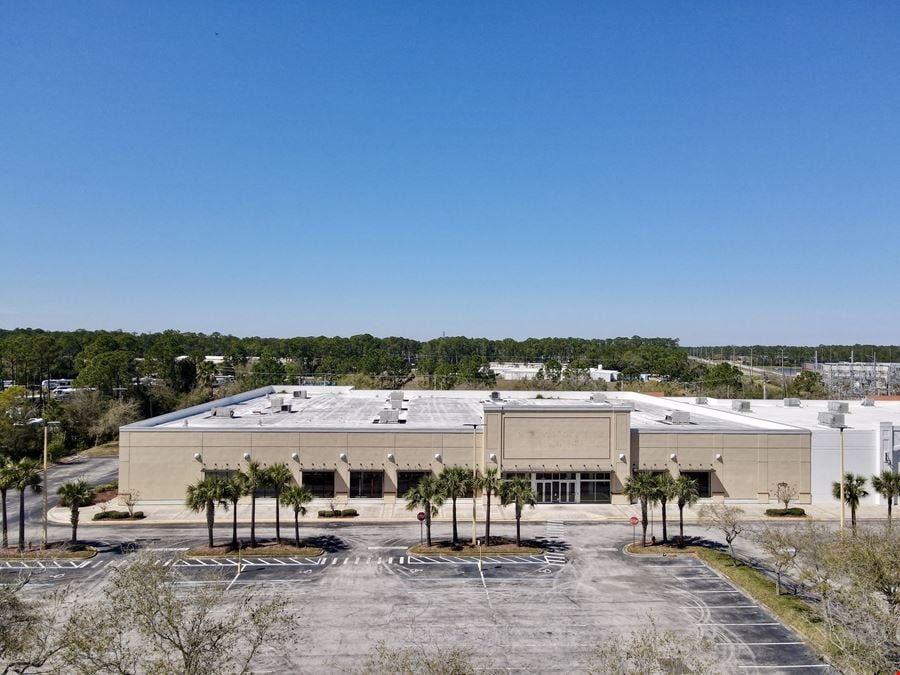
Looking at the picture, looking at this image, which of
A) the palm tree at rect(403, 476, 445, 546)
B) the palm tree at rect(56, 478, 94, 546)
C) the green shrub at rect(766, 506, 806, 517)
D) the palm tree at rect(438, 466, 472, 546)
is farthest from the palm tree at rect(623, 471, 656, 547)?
the palm tree at rect(56, 478, 94, 546)

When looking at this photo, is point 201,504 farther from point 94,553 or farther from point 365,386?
point 365,386

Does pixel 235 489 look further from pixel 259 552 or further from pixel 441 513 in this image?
pixel 441 513

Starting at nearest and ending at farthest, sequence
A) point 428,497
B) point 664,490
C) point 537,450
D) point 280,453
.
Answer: point 428,497
point 664,490
point 280,453
point 537,450

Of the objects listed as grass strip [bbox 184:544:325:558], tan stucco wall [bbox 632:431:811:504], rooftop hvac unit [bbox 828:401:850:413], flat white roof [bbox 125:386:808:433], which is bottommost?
grass strip [bbox 184:544:325:558]

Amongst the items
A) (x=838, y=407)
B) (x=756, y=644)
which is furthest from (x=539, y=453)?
(x=838, y=407)

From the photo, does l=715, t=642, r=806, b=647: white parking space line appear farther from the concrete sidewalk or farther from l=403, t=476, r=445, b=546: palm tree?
the concrete sidewalk

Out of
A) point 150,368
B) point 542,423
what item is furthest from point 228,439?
point 150,368
